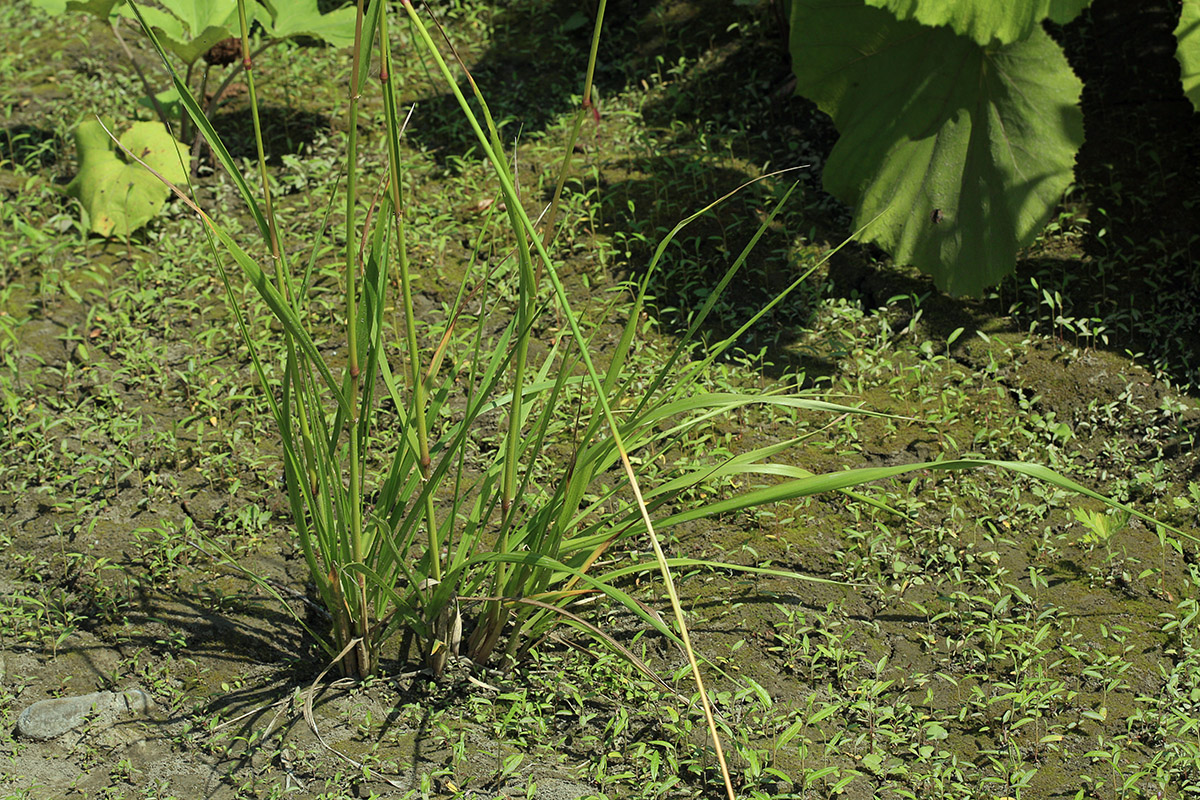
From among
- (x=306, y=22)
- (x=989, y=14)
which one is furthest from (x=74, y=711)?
(x=989, y=14)

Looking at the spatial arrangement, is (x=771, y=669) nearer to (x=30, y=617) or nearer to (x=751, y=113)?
(x=30, y=617)

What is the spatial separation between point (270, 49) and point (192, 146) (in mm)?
920

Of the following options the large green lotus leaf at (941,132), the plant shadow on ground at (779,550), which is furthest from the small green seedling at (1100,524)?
the large green lotus leaf at (941,132)

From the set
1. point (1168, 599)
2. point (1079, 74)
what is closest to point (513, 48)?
point (1079, 74)

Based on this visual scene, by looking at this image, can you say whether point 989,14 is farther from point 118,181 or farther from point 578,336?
point 118,181

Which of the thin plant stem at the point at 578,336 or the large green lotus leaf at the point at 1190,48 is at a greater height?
the large green lotus leaf at the point at 1190,48

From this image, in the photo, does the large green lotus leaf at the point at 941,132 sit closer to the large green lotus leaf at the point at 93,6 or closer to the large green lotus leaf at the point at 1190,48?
the large green lotus leaf at the point at 1190,48

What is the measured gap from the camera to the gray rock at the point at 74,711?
1.91 meters

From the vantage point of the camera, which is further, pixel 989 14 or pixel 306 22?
pixel 306 22

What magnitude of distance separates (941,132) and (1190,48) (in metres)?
0.69

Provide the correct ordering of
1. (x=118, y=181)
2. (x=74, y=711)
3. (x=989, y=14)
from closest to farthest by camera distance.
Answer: (x=74, y=711) < (x=989, y=14) < (x=118, y=181)

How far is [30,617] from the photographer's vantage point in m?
2.14

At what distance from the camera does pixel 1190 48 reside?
286cm

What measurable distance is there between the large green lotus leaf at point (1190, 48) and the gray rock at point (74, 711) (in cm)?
304
